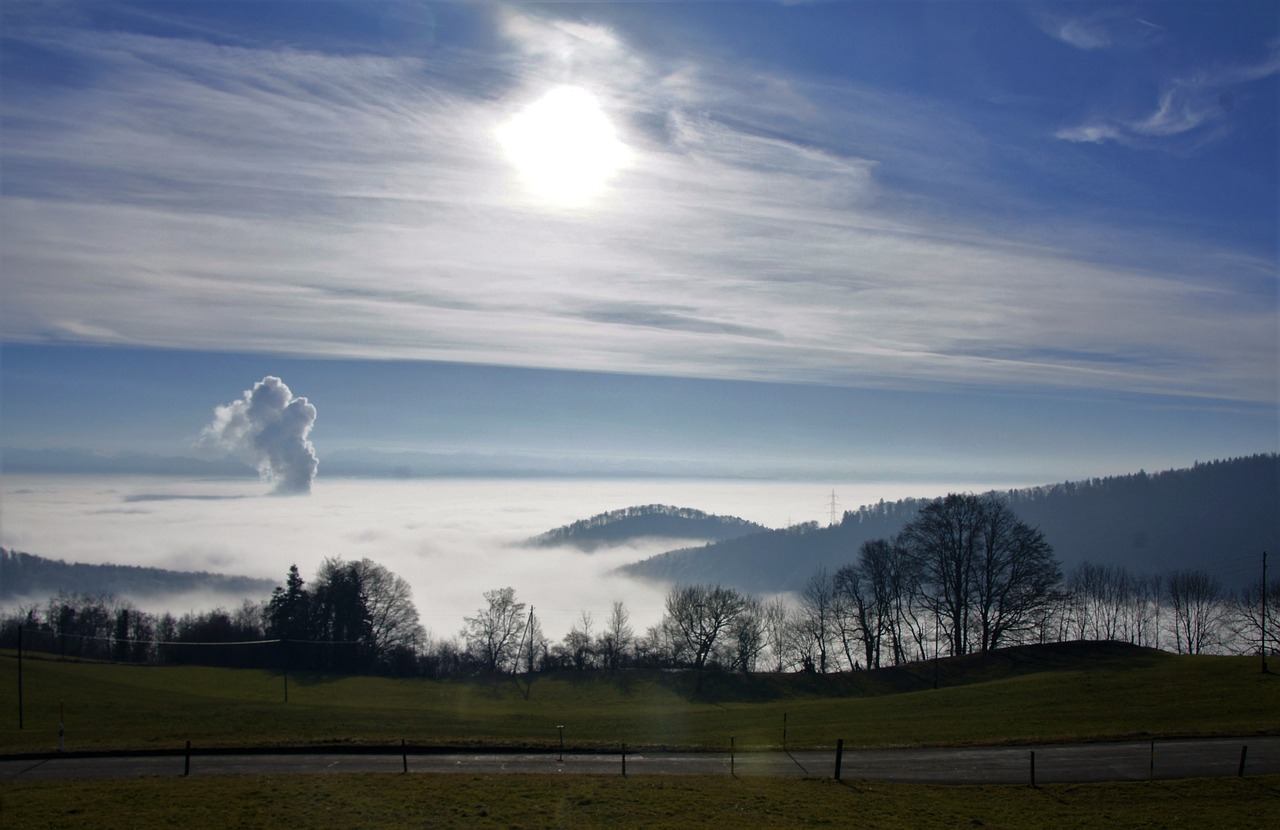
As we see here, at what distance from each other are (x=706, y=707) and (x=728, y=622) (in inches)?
936

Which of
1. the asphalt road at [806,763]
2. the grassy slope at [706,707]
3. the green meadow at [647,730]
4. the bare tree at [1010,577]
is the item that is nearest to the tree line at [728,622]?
the bare tree at [1010,577]

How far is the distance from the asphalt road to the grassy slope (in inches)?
76.2

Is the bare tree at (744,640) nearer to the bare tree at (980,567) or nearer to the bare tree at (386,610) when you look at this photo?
the bare tree at (980,567)

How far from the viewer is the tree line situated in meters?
73.9

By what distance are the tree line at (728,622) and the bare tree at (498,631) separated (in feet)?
0.58

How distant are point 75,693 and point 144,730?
24.4 meters

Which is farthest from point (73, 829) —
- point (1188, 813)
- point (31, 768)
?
point (1188, 813)

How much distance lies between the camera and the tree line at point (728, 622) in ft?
243

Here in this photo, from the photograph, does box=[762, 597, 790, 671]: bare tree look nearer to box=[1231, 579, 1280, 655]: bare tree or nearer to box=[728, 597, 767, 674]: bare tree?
box=[728, 597, 767, 674]: bare tree

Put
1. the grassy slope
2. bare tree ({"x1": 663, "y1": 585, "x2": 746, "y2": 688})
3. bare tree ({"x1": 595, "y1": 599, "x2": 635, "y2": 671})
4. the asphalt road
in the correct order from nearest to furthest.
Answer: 1. the asphalt road
2. the grassy slope
3. bare tree ({"x1": 663, "y1": 585, "x2": 746, "y2": 688})
4. bare tree ({"x1": 595, "y1": 599, "x2": 635, "y2": 671})

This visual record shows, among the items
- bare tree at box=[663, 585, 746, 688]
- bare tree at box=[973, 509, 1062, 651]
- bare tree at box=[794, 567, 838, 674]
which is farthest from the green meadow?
bare tree at box=[794, 567, 838, 674]

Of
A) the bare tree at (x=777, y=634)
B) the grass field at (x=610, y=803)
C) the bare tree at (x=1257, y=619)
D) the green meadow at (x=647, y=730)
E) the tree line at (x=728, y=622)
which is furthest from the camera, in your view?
the bare tree at (x=777, y=634)

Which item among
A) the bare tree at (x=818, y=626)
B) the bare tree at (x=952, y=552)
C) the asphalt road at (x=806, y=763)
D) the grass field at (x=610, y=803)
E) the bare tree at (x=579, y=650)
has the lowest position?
the bare tree at (x=579, y=650)

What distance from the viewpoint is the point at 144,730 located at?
3912cm
